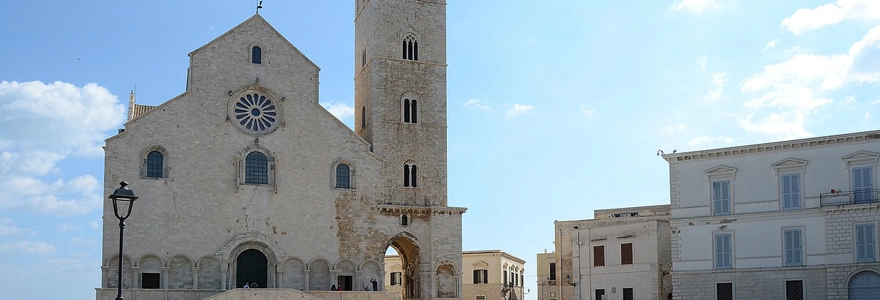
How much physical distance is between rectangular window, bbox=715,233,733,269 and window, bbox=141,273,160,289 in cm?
2374

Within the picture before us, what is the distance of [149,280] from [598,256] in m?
21.3

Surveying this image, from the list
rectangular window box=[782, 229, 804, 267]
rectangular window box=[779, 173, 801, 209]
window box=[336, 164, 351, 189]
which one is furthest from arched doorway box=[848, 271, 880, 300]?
window box=[336, 164, 351, 189]

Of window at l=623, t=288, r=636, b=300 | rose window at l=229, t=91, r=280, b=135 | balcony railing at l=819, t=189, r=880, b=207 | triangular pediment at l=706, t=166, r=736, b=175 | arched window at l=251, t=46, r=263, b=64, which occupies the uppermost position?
arched window at l=251, t=46, r=263, b=64

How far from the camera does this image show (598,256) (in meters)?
49.0

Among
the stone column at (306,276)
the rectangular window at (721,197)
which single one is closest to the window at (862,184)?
the rectangular window at (721,197)

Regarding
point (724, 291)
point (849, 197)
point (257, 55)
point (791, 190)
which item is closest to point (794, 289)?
point (724, 291)

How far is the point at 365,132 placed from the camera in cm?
4878

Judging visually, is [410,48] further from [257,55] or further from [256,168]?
[256,168]

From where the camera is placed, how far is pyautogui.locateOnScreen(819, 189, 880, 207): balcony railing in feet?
127

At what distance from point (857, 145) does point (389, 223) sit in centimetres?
2049

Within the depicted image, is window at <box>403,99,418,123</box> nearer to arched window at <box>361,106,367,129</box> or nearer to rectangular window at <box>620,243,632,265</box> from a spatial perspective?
arched window at <box>361,106,367,129</box>

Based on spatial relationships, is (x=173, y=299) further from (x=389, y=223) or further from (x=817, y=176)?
(x=817, y=176)

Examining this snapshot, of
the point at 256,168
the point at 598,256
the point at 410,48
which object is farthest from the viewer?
the point at 598,256

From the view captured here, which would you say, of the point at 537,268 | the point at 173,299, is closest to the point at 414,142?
the point at 173,299
